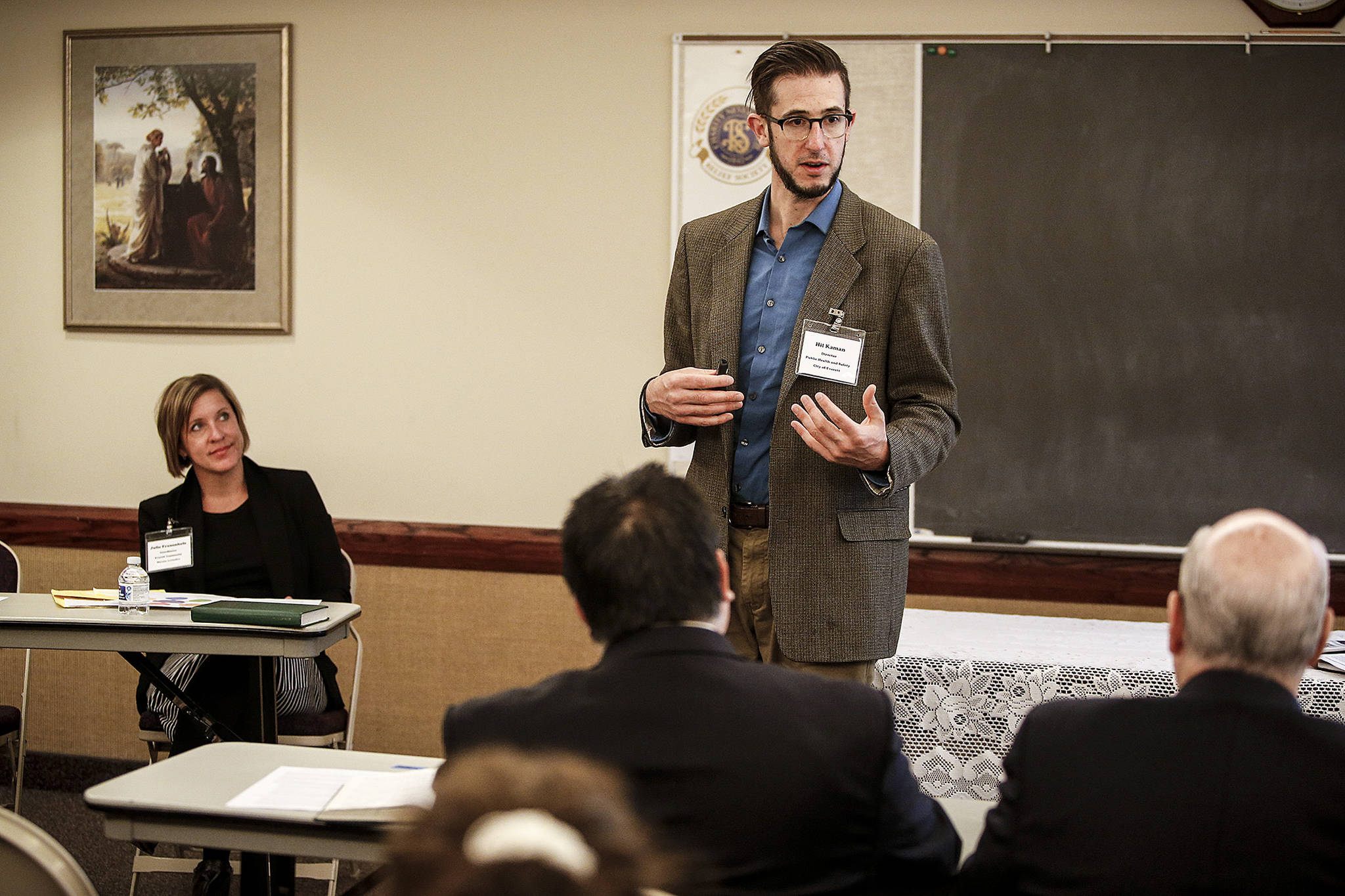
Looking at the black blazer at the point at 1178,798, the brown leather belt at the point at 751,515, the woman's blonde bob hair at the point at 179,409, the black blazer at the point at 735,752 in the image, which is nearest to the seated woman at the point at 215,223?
the woman's blonde bob hair at the point at 179,409

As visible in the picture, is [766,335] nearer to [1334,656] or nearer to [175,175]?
[1334,656]

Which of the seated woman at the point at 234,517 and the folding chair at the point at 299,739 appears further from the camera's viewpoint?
the seated woman at the point at 234,517

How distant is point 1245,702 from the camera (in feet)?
4.03

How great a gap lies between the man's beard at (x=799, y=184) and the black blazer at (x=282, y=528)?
6.38 ft

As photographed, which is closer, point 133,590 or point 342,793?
point 342,793

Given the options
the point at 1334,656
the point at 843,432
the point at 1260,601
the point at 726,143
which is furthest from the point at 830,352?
the point at 726,143

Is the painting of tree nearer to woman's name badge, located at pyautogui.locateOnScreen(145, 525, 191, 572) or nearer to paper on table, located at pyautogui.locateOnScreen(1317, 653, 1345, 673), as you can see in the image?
woman's name badge, located at pyautogui.locateOnScreen(145, 525, 191, 572)

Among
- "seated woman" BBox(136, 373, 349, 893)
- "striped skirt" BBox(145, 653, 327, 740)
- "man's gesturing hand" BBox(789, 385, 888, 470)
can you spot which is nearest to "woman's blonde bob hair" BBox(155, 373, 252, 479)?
"seated woman" BBox(136, 373, 349, 893)

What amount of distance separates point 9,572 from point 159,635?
113 centimetres

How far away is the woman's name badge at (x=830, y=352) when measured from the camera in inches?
83.0

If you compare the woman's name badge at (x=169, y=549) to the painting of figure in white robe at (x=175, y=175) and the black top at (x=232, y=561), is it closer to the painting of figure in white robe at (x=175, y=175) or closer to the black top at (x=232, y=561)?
the black top at (x=232, y=561)

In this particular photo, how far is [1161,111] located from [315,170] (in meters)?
2.83

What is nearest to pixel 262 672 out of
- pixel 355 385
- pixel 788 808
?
pixel 355 385

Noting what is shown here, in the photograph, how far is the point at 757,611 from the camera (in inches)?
86.4
